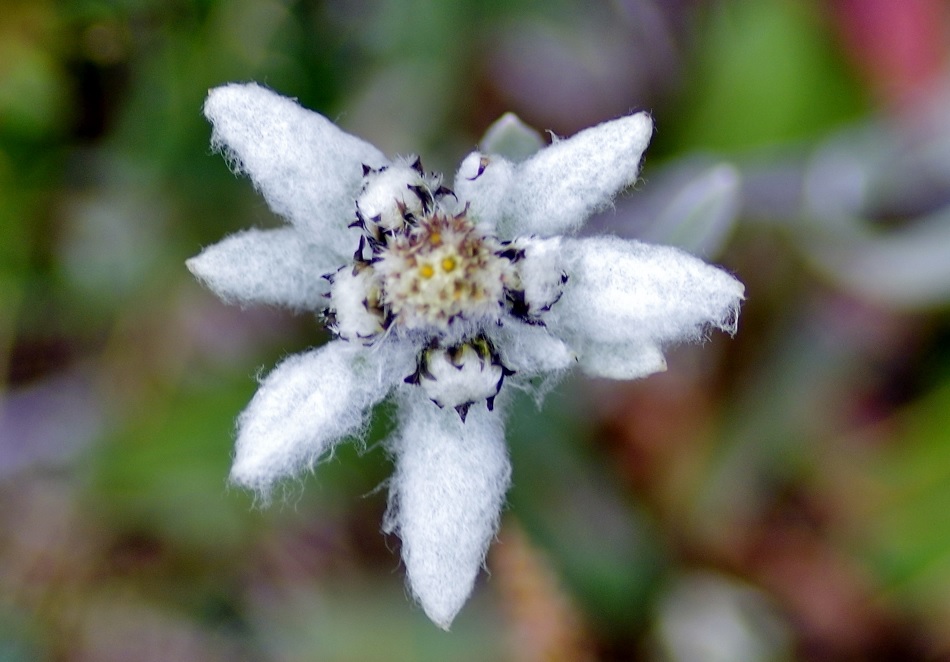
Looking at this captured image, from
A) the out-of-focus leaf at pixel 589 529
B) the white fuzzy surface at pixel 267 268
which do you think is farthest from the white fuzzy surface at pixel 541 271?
the out-of-focus leaf at pixel 589 529

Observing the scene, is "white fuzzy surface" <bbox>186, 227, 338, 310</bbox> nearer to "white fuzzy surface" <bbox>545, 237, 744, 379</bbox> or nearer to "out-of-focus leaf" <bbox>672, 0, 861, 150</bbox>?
"white fuzzy surface" <bbox>545, 237, 744, 379</bbox>

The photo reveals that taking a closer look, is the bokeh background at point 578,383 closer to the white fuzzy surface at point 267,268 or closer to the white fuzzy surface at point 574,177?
the white fuzzy surface at point 267,268

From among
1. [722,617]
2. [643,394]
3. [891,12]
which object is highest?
[891,12]

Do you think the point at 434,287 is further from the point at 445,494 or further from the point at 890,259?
the point at 890,259

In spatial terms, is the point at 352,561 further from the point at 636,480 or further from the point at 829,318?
the point at 829,318

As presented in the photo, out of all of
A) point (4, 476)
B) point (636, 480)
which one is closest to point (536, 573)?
point (636, 480)

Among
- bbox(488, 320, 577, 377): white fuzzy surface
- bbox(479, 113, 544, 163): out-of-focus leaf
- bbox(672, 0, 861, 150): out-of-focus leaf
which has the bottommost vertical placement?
bbox(488, 320, 577, 377): white fuzzy surface

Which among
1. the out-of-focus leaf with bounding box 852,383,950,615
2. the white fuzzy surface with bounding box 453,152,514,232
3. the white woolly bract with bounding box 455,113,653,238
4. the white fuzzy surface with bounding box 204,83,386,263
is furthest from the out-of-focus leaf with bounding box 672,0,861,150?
the white fuzzy surface with bounding box 204,83,386,263
